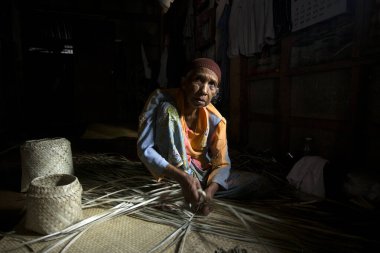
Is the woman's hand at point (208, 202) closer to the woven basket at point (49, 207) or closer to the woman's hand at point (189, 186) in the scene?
the woman's hand at point (189, 186)

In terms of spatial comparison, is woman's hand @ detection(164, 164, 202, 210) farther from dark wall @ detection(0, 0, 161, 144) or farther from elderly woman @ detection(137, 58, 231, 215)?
dark wall @ detection(0, 0, 161, 144)

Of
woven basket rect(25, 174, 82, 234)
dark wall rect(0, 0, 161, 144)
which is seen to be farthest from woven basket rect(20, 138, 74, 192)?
dark wall rect(0, 0, 161, 144)

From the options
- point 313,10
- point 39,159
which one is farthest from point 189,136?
point 313,10

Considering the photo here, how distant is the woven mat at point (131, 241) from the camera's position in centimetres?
121

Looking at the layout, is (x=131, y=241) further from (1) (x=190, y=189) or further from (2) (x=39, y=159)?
(2) (x=39, y=159)

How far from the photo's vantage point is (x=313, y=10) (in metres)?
2.29

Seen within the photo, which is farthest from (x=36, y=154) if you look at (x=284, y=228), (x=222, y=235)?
(x=284, y=228)

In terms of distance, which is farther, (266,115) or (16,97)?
(16,97)

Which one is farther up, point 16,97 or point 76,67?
point 76,67

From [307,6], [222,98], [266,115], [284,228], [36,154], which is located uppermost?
[307,6]

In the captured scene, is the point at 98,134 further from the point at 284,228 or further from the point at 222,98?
the point at 284,228

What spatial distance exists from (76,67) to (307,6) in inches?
247

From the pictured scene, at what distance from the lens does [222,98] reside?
3973 millimetres

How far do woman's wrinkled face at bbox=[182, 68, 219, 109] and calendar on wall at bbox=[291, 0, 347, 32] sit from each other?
1.29m
